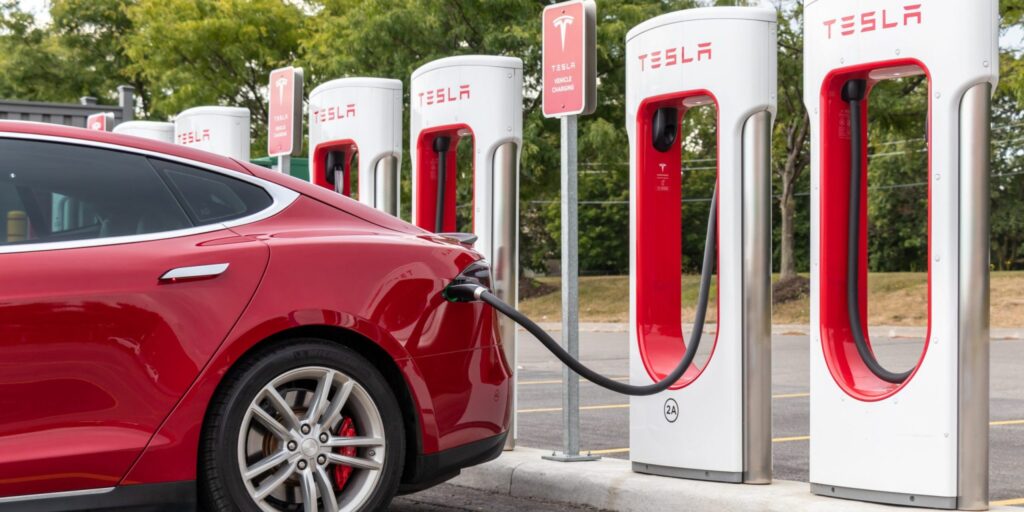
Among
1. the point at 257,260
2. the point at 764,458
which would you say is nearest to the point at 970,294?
the point at 764,458

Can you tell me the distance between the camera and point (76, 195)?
4.30 meters

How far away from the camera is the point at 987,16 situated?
469cm

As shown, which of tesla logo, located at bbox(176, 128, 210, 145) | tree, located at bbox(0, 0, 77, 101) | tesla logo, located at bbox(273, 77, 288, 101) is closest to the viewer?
tesla logo, located at bbox(273, 77, 288, 101)

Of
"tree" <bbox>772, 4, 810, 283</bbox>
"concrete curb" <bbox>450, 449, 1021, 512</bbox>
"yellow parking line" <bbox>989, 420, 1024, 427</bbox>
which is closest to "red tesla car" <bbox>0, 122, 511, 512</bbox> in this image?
"concrete curb" <bbox>450, 449, 1021, 512</bbox>

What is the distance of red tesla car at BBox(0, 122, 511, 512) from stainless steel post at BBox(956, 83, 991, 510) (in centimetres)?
175

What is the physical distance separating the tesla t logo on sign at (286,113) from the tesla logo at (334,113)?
632mm

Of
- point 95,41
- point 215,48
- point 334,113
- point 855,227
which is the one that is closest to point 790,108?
point 215,48

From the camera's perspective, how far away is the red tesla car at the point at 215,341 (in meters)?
3.96

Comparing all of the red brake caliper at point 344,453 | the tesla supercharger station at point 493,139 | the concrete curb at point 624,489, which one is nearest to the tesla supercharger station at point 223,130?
the tesla supercharger station at point 493,139

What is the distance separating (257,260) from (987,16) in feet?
9.20

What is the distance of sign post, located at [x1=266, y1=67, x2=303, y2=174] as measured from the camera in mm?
9445

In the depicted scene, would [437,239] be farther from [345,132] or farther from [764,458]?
[345,132]

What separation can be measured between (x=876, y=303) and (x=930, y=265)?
20.6m

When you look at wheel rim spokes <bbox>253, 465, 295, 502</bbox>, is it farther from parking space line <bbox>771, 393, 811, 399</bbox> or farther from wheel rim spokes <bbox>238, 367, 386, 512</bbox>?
parking space line <bbox>771, 393, 811, 399</bbox>
